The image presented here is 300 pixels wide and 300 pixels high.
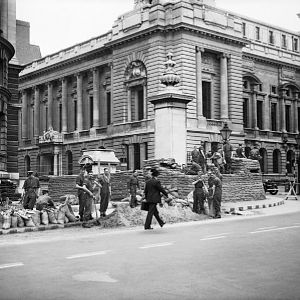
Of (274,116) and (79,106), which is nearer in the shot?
(79,106)

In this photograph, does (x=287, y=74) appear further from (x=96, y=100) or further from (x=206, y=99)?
(x=96, y=100)

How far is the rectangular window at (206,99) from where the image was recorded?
1822 inches

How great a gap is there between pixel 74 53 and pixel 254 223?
43.1 metres

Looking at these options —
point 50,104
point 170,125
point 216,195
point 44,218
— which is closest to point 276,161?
point 50,104

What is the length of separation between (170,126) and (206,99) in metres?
21.5

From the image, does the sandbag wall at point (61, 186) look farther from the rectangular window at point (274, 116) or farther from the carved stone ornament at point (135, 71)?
the rectangular window at point (274, 116)

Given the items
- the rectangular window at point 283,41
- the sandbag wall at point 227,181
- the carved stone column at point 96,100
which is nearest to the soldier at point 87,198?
the sandbag wall at point 227,181

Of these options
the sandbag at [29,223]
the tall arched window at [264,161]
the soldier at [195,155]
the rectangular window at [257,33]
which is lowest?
the sandbag at [29,223]

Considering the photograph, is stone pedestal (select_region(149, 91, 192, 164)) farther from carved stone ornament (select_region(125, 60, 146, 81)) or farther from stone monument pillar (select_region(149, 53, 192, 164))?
carved stone ornament (select_region(125, 60, 146, 81))

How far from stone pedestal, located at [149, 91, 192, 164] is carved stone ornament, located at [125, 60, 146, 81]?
1991cm

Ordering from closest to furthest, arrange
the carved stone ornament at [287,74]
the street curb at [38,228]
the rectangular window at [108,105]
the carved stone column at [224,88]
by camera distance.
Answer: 1. the street curb at [38,228]
2. the carved stone column at [224,88]
3. the rectangular window at [108,105]
4. the carved stone ornament at [287,74]

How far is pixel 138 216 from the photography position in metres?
16.8

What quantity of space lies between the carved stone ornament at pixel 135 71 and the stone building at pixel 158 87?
0.08 m

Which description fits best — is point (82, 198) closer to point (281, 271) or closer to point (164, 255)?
point (164, 255)
